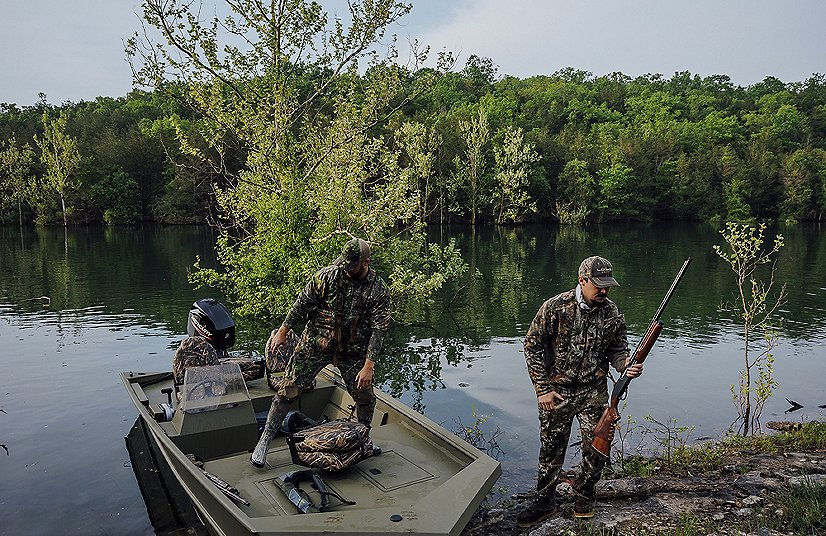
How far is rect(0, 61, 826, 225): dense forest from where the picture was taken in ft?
172

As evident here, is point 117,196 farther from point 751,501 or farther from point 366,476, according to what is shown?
point 751,501

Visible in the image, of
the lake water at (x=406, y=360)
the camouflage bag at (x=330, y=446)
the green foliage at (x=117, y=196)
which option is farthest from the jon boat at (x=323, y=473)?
the green foliage at (x=117, y=196)

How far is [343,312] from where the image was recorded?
623cm

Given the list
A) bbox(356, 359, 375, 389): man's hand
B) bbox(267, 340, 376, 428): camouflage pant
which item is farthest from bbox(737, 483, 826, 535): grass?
bbox(267, 340, 376, 428): camouflage pant

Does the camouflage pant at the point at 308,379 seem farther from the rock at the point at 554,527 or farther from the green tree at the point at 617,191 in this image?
the green tree at the point at 617,191

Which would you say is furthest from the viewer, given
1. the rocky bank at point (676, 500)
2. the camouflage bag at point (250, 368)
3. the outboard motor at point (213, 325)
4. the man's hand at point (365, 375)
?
the outboard motor at point (213, 325)

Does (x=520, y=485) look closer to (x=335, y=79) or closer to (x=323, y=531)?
(x=323, y=531)

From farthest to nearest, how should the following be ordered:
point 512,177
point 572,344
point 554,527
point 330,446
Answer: point 512,177
point 330,446
point 554,527
point 572,344

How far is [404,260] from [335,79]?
518 cm

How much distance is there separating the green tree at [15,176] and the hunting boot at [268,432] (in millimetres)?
53990

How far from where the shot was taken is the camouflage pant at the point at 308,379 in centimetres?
625

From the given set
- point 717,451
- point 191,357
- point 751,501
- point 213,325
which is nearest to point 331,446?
point 191,357

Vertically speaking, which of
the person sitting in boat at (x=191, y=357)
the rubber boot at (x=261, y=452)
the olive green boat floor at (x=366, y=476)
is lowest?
the olive green boat floor at (x=366, y=476)

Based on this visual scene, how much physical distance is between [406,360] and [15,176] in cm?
4988
